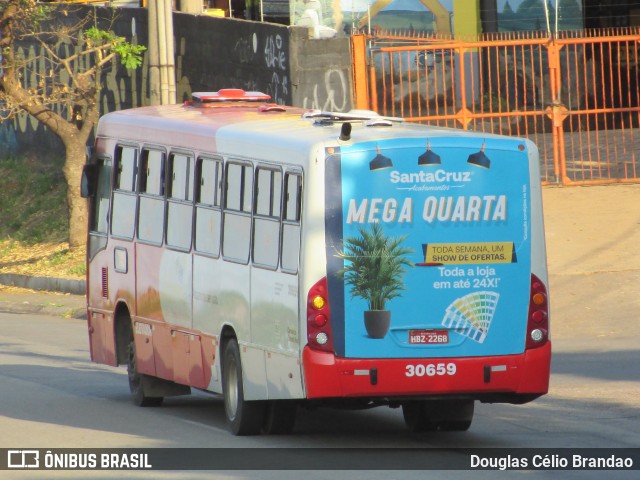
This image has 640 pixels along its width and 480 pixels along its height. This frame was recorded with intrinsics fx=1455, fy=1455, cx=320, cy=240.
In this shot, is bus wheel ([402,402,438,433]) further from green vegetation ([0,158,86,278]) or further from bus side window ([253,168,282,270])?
green vegetation ([0,158,86,278])

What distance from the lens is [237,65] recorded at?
26.2 metres

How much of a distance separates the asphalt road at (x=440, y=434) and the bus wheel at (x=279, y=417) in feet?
0.37

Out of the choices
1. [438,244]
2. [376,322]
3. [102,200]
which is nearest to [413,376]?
[376,322]

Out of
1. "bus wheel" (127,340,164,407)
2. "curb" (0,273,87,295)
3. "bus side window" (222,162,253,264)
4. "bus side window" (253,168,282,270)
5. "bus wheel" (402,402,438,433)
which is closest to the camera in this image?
"bus side window" (253,168,282,270)

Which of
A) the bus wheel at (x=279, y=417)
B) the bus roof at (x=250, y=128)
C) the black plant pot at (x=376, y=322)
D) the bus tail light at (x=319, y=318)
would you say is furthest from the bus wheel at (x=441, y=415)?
the bus roof at (x=250, y=128)

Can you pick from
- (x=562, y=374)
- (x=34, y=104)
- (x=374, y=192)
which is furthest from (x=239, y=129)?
(x=34, y=104)

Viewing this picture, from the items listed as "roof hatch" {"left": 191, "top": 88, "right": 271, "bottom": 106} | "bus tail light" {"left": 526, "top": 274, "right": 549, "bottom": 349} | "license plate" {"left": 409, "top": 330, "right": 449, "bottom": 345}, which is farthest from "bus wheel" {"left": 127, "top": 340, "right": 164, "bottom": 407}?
"bus tail light" {"left": 526, "top": 274, "right": 549, "bottom": 349}

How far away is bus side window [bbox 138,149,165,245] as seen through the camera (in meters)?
13.4

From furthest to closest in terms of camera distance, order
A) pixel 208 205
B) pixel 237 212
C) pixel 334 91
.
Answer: pixel 334 91 → pixel 208 205 → pixel 237 212

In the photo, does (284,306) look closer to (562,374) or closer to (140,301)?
(140,301)

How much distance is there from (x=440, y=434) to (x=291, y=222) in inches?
92.1

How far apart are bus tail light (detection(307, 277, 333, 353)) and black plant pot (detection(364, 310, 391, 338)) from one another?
0.91 feet

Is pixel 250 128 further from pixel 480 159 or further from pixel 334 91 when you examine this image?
pixel 334 91

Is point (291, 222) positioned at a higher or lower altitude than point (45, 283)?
higher
